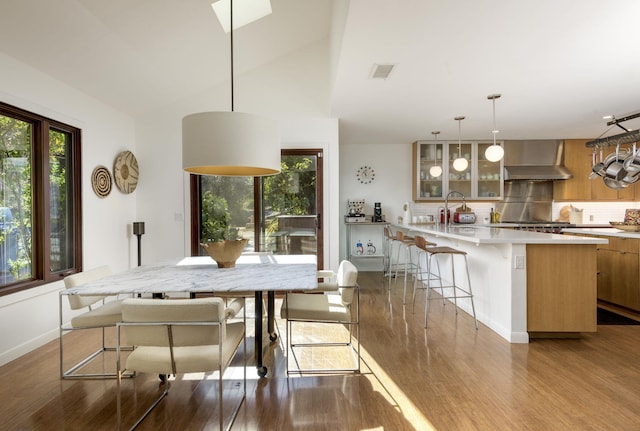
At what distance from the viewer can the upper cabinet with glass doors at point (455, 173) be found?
651 cm

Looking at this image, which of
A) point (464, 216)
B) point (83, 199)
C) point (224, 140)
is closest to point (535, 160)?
point (464, 216)

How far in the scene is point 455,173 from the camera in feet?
21.5

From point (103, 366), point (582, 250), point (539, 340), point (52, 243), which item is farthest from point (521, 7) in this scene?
point (52, 243)

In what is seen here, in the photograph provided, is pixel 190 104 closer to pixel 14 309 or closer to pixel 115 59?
pixel 115 59

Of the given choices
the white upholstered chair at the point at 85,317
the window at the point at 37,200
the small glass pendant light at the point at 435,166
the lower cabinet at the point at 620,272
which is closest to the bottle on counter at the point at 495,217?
the small glass pendant light at the point at 435,166

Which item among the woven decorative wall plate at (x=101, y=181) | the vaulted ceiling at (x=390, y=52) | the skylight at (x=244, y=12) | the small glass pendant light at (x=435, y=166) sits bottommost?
the woven decorative wall plate at (x=101, y=181)

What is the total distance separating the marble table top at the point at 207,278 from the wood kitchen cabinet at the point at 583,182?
5568mm

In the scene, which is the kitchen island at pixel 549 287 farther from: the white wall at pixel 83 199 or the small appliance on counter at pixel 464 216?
the white wall at pixel 83 199

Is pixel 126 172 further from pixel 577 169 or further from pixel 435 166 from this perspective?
pixel 577 169

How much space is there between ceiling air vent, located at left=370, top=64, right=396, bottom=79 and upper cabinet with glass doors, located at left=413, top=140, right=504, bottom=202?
3.33 meters

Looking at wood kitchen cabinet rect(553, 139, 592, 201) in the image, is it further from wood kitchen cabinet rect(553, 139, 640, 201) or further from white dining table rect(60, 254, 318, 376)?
white dining table rect(60, 254, 318, 376)

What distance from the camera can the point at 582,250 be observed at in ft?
10.7

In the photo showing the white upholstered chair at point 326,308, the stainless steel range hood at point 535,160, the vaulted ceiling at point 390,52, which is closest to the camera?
the vaulted ceiling at point 390,52

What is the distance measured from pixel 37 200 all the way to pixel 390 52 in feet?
11.0
